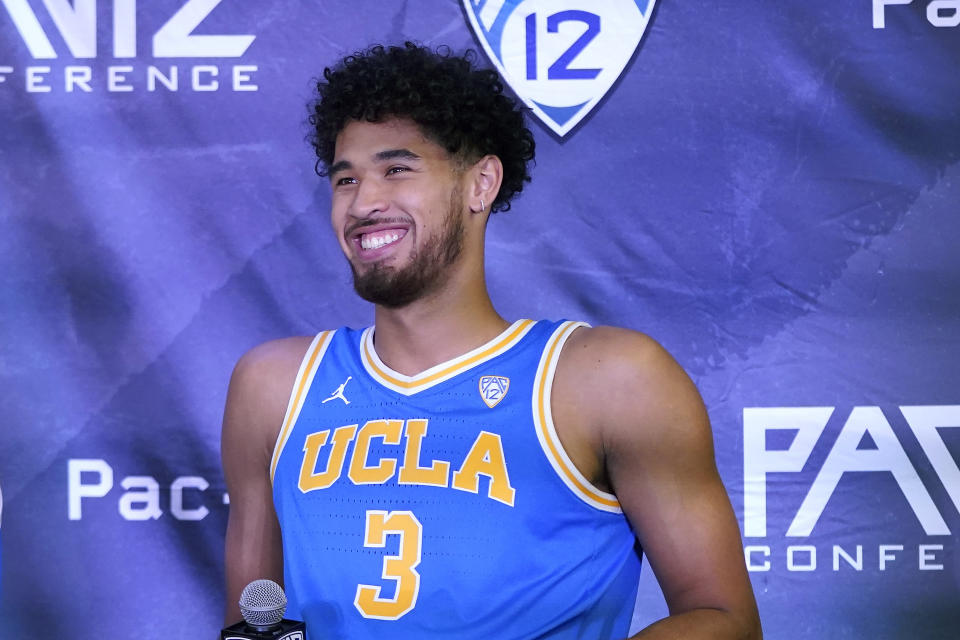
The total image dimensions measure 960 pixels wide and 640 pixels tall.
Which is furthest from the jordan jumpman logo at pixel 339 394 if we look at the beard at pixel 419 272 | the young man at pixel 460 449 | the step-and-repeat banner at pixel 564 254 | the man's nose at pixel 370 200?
the step-and-repeat banner at pixel 564 254

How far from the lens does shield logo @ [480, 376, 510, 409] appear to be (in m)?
1.35

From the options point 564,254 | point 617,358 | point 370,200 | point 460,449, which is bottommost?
point 460,449

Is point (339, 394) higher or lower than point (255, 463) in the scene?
higher

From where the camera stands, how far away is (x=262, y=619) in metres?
0.98

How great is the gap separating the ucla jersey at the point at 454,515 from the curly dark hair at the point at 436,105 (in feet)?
1.02

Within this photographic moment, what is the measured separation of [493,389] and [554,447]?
12 cm

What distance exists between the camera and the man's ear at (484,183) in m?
1.47

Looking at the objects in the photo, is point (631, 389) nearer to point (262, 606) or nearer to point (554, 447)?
point (554, 447)

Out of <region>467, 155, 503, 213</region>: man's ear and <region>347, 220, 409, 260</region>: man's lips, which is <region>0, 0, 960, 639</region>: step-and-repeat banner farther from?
<region>347, 220, 409, 260</region>: man's lips

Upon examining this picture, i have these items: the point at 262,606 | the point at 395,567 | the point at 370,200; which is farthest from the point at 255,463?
the point at 262,606

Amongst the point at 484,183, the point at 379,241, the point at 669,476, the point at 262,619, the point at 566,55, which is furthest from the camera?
the point at 566,55

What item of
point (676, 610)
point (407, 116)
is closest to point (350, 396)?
point (407, 116)

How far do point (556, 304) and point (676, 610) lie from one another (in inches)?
27.7

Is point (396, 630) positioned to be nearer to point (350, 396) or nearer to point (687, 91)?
point (350, 396)
